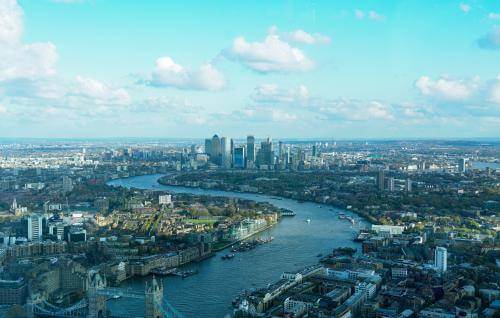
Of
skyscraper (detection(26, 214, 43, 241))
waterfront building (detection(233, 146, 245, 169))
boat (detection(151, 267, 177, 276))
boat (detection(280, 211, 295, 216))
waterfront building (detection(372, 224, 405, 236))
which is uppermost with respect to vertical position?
waterfront building (detection(233, 146, 245, 169))

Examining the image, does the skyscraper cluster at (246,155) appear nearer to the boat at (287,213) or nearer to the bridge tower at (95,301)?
the boat at (287,213)

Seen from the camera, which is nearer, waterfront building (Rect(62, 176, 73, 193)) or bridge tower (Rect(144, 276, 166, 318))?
bridge tower (Rect(144, 276, 166, 318))

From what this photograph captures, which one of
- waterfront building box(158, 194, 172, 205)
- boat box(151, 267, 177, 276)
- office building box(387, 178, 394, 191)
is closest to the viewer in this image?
boat box(151, 267, 177, 276)

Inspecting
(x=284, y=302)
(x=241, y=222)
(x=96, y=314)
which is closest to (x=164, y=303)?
(x=96, y=314)

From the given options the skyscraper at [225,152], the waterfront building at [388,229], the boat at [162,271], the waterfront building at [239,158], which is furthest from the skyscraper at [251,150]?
the boat at [162,271]

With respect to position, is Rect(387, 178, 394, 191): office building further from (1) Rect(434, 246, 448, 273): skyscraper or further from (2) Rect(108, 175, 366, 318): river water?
(1) Rect(434, 246, 448, 273): skyscraper

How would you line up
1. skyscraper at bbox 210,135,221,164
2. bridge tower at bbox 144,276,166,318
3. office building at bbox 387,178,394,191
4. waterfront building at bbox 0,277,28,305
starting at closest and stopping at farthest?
bridge tower at bbox 144,276,166,318, waterfront building at bbox 0,277,28,305, office building at bbox 387,178,394,191, skyscraper at bbox 210,135,221,164

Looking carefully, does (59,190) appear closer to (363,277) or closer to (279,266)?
(279,266)

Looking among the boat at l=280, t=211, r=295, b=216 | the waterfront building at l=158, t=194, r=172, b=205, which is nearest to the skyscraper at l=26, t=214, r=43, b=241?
the waterfront building at l=158, t=194, r=172, b=205
